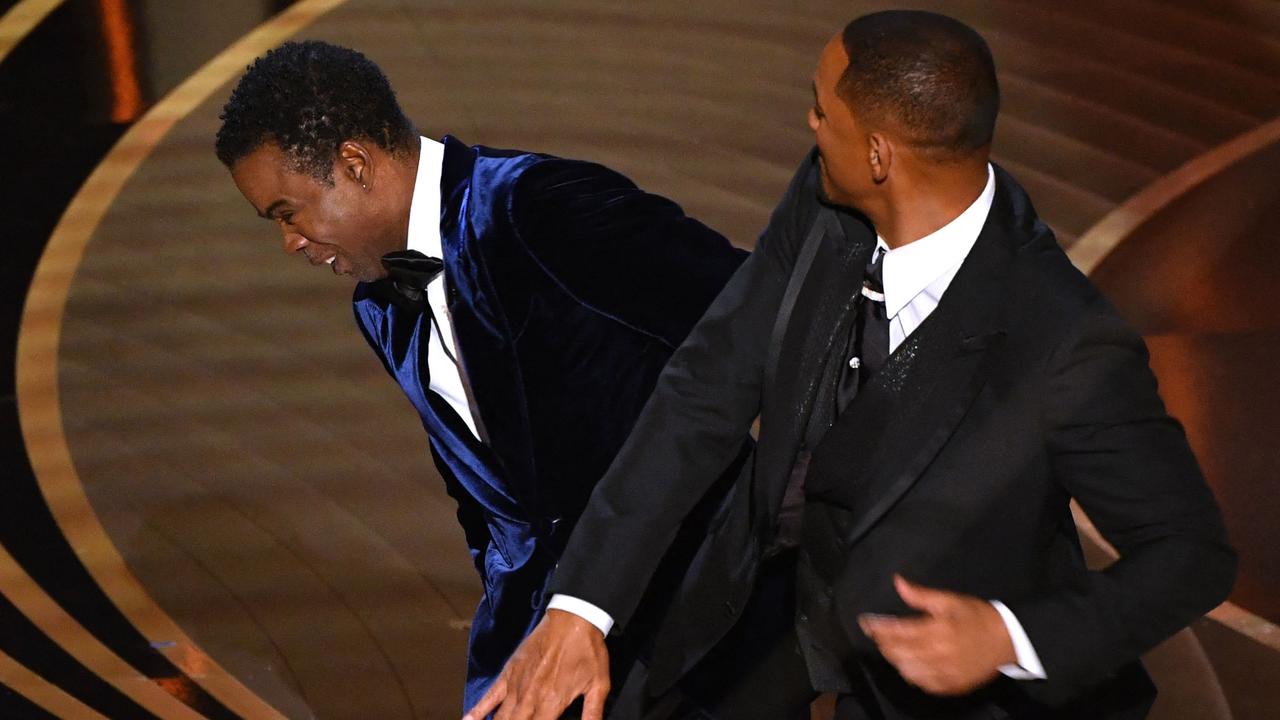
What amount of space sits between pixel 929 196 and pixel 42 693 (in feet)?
7.16

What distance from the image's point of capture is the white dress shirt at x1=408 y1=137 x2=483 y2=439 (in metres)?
2.21

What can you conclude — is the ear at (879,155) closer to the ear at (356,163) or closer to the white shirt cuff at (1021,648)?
the white shirt cuff at (1021,648)

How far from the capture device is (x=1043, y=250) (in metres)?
1.74

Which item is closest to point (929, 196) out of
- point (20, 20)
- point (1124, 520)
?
point (1124, 520)

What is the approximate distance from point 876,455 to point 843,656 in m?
0.32

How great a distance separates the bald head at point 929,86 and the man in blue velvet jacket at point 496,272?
474 millimetres

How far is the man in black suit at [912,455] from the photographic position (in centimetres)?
158

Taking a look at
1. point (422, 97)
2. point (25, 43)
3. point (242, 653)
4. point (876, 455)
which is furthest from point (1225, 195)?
point (25, 43)

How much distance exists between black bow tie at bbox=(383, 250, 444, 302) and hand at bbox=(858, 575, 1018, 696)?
0.85m

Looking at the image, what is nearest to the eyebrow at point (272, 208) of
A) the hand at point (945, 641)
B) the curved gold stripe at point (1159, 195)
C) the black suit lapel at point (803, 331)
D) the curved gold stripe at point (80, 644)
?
the black suit lapel at point (803, 331)

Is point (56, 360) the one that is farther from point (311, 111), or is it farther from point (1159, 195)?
point (1159, 195)

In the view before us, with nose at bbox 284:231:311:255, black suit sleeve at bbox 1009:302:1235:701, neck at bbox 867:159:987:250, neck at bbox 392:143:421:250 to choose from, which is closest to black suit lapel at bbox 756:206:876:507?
neck at bbox 867:159:987:250

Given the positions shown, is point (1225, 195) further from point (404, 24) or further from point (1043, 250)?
point (1043, 250)

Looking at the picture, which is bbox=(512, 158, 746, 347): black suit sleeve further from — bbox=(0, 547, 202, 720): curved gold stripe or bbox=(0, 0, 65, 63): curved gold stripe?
bbox=(0, 0, 65, 63): curved gold stripe
